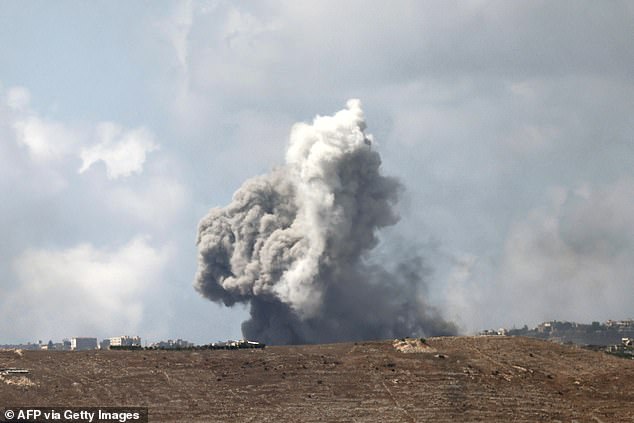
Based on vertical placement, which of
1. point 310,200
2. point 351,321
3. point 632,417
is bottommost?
point 632,417

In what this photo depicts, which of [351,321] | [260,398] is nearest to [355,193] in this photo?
[351,321]

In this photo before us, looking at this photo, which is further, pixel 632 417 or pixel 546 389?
pixel 546 389

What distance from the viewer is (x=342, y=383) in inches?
4488

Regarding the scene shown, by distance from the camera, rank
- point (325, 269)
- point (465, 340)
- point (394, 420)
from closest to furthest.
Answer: point (394, 420) → point (465, 340) → point (325, 269)

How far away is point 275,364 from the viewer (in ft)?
398

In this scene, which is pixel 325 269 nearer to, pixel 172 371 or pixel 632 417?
pixel 172 371

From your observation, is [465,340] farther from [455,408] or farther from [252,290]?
[252,290]

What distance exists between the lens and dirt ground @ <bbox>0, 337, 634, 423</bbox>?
10369cm

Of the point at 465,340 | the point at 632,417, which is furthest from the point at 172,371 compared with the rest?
the point at 632,417

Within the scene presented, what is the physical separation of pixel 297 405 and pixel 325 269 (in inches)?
2583

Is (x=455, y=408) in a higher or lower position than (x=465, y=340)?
lower

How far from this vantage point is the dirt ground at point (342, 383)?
4082 inches

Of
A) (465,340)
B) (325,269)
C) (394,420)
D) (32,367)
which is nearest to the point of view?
(394,420)

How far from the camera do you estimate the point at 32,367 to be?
115 meters
